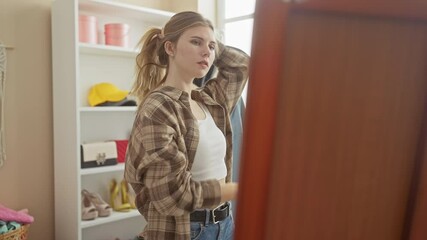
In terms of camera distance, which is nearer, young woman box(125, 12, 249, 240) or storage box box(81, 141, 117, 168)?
young woman box(125, 12, 249, 240)

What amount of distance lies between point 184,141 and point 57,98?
5.12ft

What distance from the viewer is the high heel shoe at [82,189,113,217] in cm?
240

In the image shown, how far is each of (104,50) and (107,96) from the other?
29 centimetres

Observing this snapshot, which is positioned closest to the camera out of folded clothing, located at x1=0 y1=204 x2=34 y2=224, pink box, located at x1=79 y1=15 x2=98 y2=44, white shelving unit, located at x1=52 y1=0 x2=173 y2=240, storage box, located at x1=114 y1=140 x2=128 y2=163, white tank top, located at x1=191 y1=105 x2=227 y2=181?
white tank top, located at x1=191 y1=105 x2=227 y2=181

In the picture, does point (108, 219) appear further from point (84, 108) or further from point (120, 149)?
point (84, 108)

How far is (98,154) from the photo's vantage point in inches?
93.5

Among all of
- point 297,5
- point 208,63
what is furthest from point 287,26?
point 208,63

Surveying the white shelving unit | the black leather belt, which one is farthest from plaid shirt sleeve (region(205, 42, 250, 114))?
the white shelving unit

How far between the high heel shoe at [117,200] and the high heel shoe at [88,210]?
194 millimetres

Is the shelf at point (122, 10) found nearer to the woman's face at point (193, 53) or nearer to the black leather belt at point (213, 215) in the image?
the woman's face at point (193, 53)

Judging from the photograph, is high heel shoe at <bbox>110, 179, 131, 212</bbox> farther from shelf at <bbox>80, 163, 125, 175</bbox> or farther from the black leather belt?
the black leather belt

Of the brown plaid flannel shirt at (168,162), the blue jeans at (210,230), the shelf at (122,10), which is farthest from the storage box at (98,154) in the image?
the blue jeans at (210,230)

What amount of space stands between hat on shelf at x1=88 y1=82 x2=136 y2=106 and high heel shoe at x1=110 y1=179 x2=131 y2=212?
57 cm

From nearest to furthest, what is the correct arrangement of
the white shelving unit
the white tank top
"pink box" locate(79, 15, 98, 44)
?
1. the white tank top
2. the white shelving unit
3. "pink box" locate(79, 15, 98, 44)
